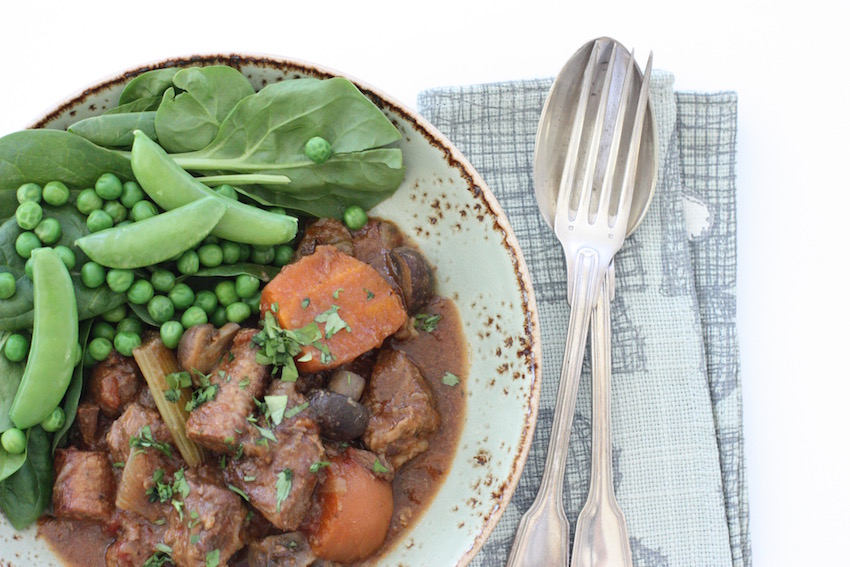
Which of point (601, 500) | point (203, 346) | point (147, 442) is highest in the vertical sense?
point (203, 346)

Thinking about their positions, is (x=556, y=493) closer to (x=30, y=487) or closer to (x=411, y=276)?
(x=411, y=276)

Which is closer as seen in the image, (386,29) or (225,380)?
(225,380)

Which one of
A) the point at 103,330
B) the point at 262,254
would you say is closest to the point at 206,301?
the point at 262,254

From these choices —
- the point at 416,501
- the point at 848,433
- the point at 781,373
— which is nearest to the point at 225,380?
the point at 416,501

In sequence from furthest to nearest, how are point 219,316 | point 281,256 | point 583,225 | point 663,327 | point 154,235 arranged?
point 663,327
point 583,225
point 281,256
point 219,316
point 154,235

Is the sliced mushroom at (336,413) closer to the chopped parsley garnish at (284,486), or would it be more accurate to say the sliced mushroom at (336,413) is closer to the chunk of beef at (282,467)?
the chunk of beef at (282,467)

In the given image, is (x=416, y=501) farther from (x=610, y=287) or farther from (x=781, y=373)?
(x=781, y=373)

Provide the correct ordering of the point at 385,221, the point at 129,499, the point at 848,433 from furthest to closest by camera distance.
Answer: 1. the point at 848,433
2. the point at 385,221
3. the point at 129,499

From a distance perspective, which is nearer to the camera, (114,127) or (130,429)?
(130,429)
